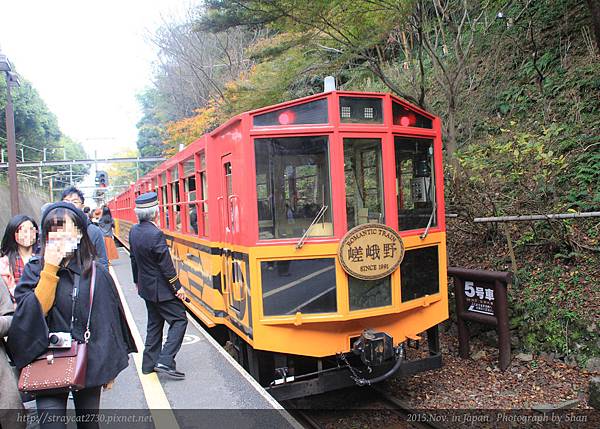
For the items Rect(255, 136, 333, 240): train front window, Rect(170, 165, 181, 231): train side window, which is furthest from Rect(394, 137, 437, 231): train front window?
Rect(170, 165, 181, 231): train side window

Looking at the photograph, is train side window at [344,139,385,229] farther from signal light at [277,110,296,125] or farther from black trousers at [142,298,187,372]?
black trousers at [142,298,187,372]

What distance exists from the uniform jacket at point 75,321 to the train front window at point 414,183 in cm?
287

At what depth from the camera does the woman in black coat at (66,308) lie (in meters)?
2.65

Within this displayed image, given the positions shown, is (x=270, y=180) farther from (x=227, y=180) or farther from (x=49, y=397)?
(x=49, y=397)

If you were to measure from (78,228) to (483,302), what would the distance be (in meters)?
4.89

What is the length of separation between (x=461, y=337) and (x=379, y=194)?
8.79 feet

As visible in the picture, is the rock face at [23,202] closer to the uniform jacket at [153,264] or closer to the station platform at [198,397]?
the station platform at [198,397]

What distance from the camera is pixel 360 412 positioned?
548 centimetres

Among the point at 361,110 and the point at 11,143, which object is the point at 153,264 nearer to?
the point at 361,110

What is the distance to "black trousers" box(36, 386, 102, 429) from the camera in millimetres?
2762

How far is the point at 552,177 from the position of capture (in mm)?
6707

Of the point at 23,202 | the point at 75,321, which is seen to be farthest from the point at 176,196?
the point at 23,202

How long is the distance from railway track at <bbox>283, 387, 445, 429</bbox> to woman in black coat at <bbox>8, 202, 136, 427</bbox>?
9.24 ft

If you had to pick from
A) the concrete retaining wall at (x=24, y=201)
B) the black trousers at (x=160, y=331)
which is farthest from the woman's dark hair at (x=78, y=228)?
the concrete retaining wall at (x=24, y=201)
